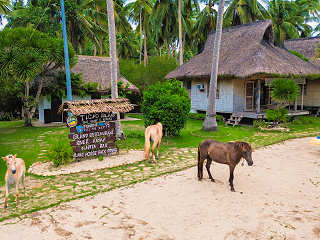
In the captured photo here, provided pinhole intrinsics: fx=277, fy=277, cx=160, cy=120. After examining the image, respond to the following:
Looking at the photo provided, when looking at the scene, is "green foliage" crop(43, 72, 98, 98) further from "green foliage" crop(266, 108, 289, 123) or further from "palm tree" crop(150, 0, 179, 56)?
"green foliage" crop(266, 108, 289, 123)

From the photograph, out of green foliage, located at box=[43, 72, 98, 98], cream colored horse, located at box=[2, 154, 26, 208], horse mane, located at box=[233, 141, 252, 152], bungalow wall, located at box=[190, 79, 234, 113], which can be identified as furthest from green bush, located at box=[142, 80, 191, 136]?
green foliage, located at box=[43, 72, 98, 98]

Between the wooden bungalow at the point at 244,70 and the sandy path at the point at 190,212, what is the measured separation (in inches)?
376

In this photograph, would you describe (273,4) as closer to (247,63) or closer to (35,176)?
(247,63)

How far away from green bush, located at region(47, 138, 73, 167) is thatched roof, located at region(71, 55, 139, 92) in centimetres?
1095

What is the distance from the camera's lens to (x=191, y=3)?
1056 inches

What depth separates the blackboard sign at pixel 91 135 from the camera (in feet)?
27.6

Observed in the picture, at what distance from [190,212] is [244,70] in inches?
469

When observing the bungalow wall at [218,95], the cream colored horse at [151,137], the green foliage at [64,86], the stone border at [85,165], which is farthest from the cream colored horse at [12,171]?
the bungalow wall at [218,95]

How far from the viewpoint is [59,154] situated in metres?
8.28

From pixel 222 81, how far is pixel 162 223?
1448 centimetres

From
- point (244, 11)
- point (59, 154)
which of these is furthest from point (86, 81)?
point (244, 11)

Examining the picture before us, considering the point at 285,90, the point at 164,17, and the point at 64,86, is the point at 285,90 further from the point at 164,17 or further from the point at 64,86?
the point at 164,17

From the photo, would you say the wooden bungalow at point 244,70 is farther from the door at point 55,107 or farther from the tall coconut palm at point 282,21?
the tall coconut palm at point 282,21

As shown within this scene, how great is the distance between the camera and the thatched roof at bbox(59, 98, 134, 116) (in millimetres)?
8281
